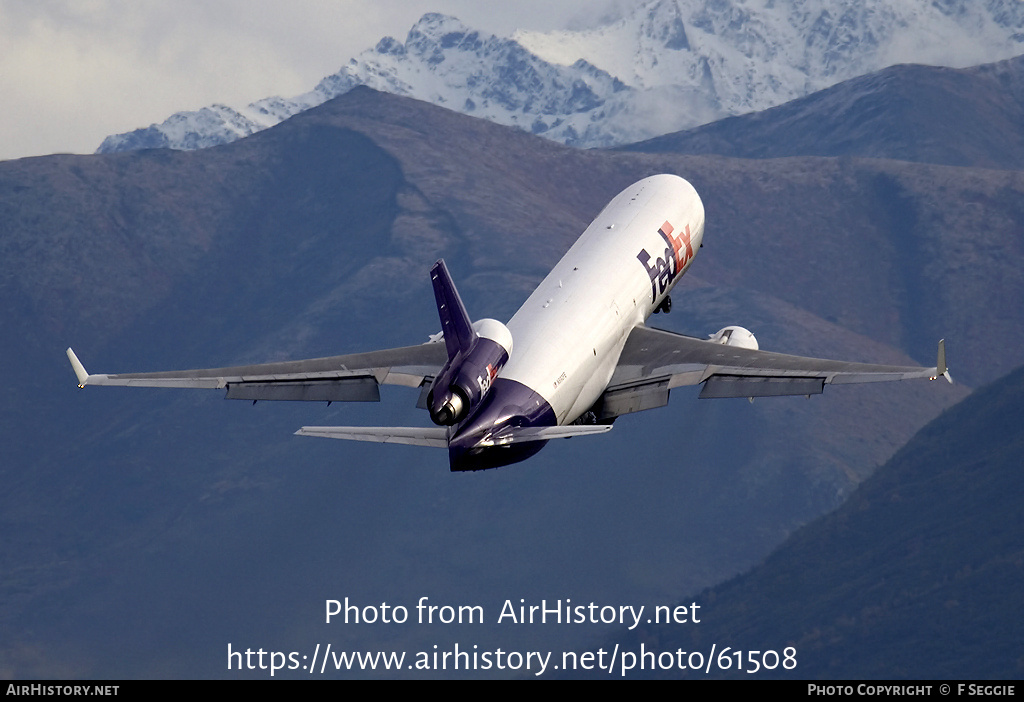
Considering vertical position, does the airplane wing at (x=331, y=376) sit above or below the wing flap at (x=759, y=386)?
above

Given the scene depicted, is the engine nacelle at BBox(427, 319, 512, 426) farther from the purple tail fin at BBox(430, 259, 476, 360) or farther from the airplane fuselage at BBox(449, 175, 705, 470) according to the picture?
the airplane fuselage at BBox(449, 175, 705, 470)

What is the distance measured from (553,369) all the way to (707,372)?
7.37 m

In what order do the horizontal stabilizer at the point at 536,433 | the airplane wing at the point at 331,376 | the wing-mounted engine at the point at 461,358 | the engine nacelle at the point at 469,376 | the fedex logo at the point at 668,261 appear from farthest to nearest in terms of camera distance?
→ the fedex logo at the point at 668,261
the airplane wing at the point at 331,376
the wing-mounted engine at the point at 461,358
the engine nacelle at the point at 469,376
the horizontal stabilizer at the point at 536,433

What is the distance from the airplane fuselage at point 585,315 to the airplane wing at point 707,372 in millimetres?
875

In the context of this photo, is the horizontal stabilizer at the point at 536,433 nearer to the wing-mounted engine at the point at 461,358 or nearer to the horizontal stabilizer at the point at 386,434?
the wing-mounted engine at the point at 461,358

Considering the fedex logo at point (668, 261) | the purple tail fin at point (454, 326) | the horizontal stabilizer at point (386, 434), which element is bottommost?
the horizontal stabilizer at point (386, 434)

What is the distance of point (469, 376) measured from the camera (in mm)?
76250

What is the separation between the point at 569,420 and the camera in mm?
82500

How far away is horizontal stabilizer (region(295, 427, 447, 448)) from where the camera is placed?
71.2 meters

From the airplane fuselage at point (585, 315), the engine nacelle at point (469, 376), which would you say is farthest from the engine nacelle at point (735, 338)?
the engine nacelle at point (469, 376)

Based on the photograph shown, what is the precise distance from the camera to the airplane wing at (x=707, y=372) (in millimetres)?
80500
